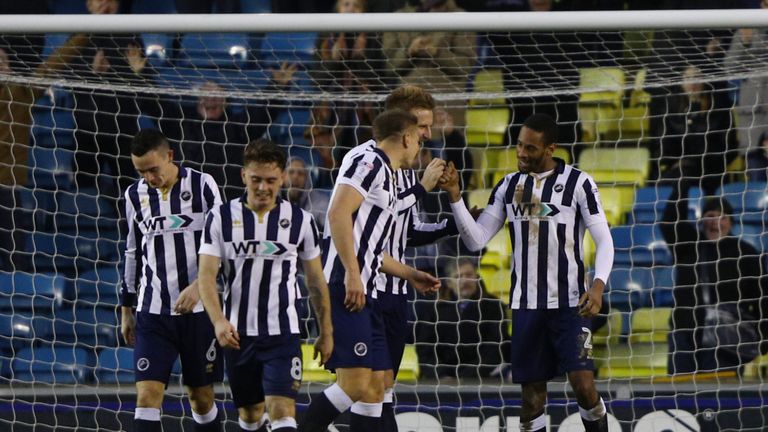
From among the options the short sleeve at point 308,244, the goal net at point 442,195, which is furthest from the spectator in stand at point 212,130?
the short sleeve at point 308,244

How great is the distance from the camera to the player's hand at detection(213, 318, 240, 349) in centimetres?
539

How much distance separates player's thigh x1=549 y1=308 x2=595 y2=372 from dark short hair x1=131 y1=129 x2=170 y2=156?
6.48 ft

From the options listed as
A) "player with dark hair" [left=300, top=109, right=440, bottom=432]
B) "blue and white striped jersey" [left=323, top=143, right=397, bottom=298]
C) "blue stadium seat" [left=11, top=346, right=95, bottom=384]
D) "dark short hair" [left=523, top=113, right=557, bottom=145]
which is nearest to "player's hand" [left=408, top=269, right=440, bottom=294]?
"player with dark hair" [left=300, top=109, right=440, bottom=432]

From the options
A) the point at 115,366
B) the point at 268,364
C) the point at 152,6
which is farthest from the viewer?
the point at 152,6

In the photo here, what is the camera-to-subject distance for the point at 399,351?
20.1 feet

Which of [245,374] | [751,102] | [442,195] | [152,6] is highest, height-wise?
[152,6]

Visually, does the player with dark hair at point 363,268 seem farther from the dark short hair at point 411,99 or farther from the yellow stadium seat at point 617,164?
the yellow stadium seat at point 617,164

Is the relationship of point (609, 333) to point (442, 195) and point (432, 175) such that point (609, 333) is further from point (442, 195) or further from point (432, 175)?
point (432, 175)

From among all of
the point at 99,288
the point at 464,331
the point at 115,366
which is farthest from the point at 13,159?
the point at 464,331

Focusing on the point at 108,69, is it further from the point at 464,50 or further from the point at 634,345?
the point at 634,345

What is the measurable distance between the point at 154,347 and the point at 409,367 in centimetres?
210

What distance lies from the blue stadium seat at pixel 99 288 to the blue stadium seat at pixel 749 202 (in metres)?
3.78

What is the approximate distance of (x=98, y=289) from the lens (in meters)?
8.24

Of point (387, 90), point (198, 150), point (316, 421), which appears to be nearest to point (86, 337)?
point (198, 150)
